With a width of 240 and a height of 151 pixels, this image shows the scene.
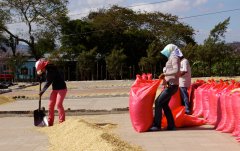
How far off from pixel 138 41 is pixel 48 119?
42067 mm

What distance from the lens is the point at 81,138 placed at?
9.82m

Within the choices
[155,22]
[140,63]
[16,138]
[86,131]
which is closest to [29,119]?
[16,138]

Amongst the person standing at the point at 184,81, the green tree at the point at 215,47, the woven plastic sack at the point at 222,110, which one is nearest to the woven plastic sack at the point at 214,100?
the woven plastic sack at the point at 222,110

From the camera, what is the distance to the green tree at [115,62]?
48156 mm

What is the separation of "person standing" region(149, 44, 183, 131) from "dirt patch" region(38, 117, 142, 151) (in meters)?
1.16

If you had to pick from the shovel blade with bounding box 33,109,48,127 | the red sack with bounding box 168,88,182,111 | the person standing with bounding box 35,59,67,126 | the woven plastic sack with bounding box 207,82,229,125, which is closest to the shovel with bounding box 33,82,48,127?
the shovel blade with bounding box 33,109,48,127

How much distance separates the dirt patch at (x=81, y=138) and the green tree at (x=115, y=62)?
1410 inches

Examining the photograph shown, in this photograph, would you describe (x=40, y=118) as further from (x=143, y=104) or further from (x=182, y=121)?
(x=182, y=121)

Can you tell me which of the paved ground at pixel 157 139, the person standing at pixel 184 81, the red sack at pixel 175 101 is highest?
the person standing at pixel 184 81

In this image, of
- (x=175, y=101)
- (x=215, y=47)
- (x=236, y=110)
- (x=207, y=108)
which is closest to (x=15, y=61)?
(x=215, y=47)

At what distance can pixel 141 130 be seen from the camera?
1077 cm

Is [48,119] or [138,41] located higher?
[138,41]

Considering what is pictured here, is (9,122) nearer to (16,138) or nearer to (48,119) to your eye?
(48,119)

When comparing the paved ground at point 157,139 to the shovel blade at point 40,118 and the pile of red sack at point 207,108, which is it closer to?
the pile of red sack at point 207,108
